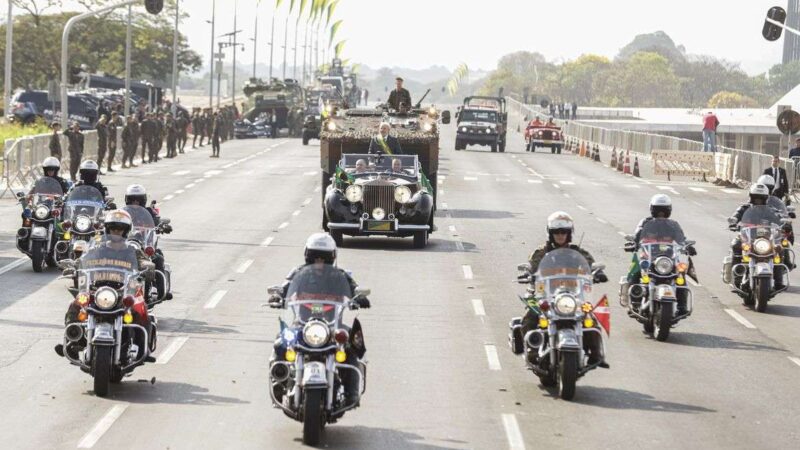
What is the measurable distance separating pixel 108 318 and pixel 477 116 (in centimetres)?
6660

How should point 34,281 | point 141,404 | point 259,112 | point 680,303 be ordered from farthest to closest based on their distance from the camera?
point 259,112 → point 34,281 → point 680,303 → point 141,404

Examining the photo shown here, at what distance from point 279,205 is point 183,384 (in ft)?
89.5

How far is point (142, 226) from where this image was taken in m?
20.2

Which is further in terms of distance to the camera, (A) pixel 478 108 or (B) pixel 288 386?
(A) pixel 478 108

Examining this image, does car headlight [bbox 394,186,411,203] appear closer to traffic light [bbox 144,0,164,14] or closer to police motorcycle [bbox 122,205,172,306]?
police motorcycle [bbox 122,205,172,306]

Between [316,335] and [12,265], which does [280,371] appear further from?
[12,265]

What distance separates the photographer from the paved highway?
13594 millimetres

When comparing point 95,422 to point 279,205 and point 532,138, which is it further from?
point 532,138

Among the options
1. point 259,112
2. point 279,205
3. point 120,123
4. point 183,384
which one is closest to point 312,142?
point 259,112

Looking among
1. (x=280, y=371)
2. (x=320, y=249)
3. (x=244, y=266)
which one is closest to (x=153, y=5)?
(x=244, y=266)

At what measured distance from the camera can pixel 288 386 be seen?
13.0 m

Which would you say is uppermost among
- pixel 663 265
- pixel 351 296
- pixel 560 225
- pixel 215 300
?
pixel 560 225

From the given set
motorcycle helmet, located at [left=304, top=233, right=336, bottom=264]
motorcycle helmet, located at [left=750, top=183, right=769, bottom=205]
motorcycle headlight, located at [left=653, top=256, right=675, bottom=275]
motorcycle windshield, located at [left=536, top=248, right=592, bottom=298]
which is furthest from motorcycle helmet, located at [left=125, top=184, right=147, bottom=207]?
motorcycle helmet, located at [left=750, top=183, right=769, bottom=205]

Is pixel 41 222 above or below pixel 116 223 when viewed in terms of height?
below
